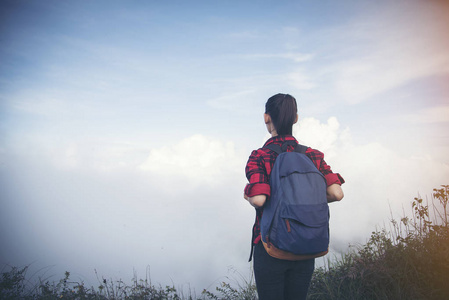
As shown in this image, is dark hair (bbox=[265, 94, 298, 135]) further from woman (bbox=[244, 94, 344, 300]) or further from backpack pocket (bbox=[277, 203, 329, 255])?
backpack pocket (bbox=[277, 203, 329, 255])

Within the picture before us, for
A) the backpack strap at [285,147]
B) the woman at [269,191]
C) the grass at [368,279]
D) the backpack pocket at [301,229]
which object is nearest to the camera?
the backpack pocket at [301,229]

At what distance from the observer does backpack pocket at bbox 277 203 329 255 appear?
1.55m

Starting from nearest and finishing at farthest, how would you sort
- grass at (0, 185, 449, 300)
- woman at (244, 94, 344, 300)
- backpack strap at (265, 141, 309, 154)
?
woman at (244, 94, 344, 300) → backpack strap at (265, 141, 309, 154) → grass at (0, 185, 449, 300)

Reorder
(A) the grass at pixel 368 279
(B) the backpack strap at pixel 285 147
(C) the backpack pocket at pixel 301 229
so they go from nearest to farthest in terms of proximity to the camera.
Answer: (C) the backpack pocket at pixel 301 229, (B) the backpack strap at pixel 285 147, (A) the grass at pixel 368 279

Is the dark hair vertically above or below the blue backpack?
above

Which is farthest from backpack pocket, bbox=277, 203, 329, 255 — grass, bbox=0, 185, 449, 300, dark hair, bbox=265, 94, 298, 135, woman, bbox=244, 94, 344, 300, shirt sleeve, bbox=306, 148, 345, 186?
grass, bbox=0, 185, 449, 300

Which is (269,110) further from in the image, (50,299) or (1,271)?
(1,271)

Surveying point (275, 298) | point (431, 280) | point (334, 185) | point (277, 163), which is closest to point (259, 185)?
point (277, 163)

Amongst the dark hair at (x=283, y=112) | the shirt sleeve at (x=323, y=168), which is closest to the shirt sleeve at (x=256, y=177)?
the dark hair at (x=283, y=112)

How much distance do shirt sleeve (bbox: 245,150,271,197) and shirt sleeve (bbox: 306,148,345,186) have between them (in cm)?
45

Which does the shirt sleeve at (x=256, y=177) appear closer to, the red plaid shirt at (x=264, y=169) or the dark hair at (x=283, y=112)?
the red plaid shirt at (x=264, y=169)

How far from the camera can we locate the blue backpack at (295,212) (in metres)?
1.57

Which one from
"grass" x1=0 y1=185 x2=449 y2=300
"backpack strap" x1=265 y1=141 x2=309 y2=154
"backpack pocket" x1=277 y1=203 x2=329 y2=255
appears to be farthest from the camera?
"grass" x1=0 y1=185 x2=449 y2=300

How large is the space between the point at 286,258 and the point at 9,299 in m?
4.97
